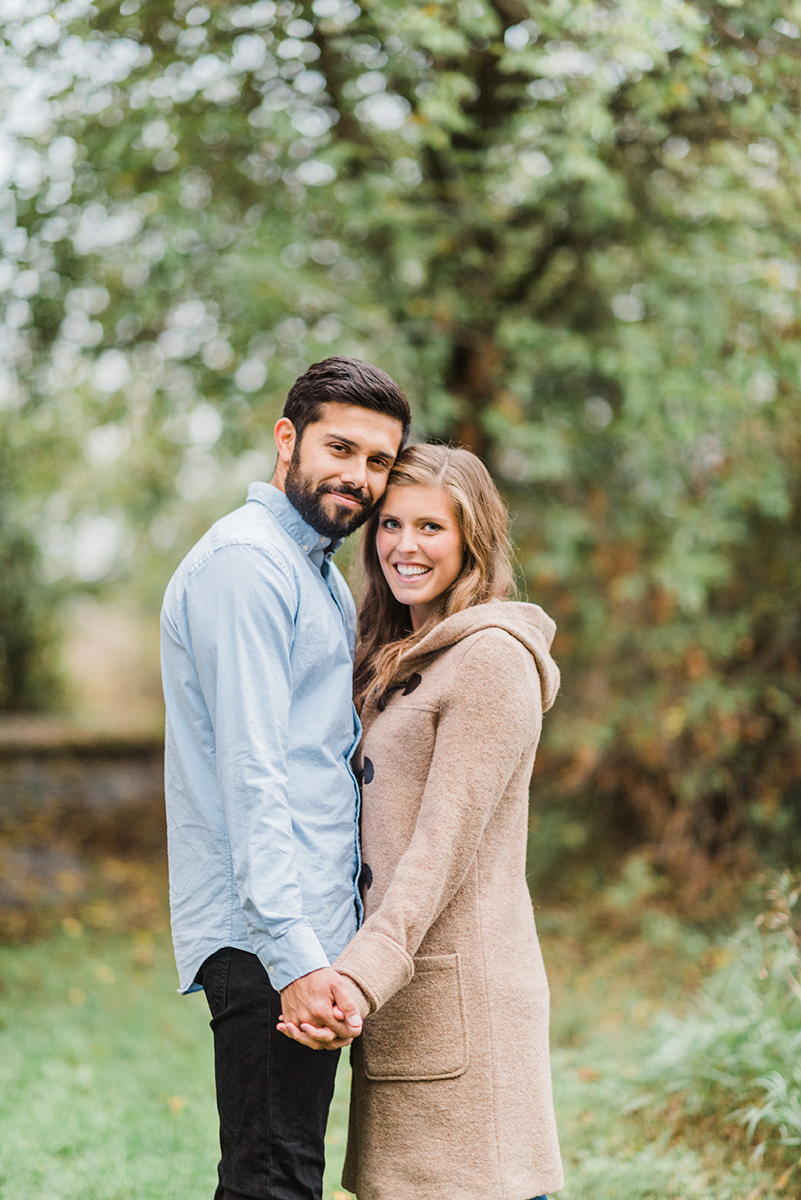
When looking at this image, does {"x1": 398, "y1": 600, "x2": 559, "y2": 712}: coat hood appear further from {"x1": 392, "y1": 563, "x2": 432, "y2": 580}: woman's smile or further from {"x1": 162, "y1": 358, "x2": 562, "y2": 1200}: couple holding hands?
{"x1": 392, "y1": 563, "x2": 432, "y2": 580}: woman's smile

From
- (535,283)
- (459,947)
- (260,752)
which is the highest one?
(260,752)

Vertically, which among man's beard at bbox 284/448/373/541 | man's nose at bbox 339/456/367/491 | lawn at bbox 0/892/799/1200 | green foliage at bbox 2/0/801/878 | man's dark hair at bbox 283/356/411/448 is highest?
man's dark hair at bbox 283/356/411/448

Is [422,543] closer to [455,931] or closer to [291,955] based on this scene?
[455,931]

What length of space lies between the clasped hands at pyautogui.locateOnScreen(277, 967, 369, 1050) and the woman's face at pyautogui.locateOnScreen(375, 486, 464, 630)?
859mm

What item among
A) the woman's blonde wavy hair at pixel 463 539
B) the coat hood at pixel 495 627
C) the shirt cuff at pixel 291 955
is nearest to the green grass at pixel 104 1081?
the shirt cuff at pixel 291 955

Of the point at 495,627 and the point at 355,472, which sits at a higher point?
the point at 355,472

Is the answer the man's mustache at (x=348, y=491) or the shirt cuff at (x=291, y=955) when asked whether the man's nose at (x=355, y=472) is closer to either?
the man's mustache at (x=348, y=491)

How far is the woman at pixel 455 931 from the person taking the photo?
6.64 ft

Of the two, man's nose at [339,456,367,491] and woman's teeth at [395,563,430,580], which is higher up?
man's nose at [339,456,367,491]

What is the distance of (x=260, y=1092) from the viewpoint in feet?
6.39

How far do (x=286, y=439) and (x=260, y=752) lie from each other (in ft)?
2.41

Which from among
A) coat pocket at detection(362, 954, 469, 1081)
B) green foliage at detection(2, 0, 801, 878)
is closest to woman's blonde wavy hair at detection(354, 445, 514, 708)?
coat pocket at detection(362, 954, 469, 1081)

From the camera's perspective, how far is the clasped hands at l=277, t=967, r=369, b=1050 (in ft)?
6.05

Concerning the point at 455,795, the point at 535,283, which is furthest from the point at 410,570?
the point at 535,283
